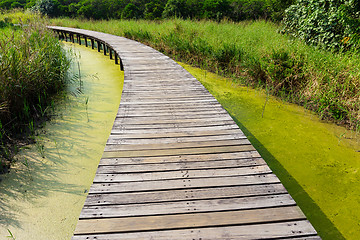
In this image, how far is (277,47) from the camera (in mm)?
4684

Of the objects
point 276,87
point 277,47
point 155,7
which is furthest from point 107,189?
point 155,7

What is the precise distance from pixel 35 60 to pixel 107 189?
299 cm

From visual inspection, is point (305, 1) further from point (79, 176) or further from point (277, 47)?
point (79, 176)

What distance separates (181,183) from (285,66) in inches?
139

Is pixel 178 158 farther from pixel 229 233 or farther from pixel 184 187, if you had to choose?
pixel 229 233

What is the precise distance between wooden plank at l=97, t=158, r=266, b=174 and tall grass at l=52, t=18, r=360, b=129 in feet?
7.04

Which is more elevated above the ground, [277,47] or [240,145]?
[277,47]

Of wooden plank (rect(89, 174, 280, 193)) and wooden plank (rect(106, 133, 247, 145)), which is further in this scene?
wooden plank (rect(106, 133, 247, 145))

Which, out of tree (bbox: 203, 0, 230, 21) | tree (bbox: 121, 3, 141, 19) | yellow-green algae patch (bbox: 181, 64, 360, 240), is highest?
tree (bbox: 203, 0, 230, 21)

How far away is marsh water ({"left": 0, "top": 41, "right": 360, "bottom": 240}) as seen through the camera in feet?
6.59

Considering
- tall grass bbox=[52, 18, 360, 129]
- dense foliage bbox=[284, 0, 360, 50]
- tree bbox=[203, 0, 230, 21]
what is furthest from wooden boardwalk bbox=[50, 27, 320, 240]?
tree bbox=[203, 0, 230, 21]

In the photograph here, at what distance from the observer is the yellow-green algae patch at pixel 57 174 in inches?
77.2

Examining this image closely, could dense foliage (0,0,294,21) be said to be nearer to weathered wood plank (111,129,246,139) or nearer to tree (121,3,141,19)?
tree (121,3,141,19)

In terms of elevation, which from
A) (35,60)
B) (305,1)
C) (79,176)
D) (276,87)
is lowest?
(79,176)
